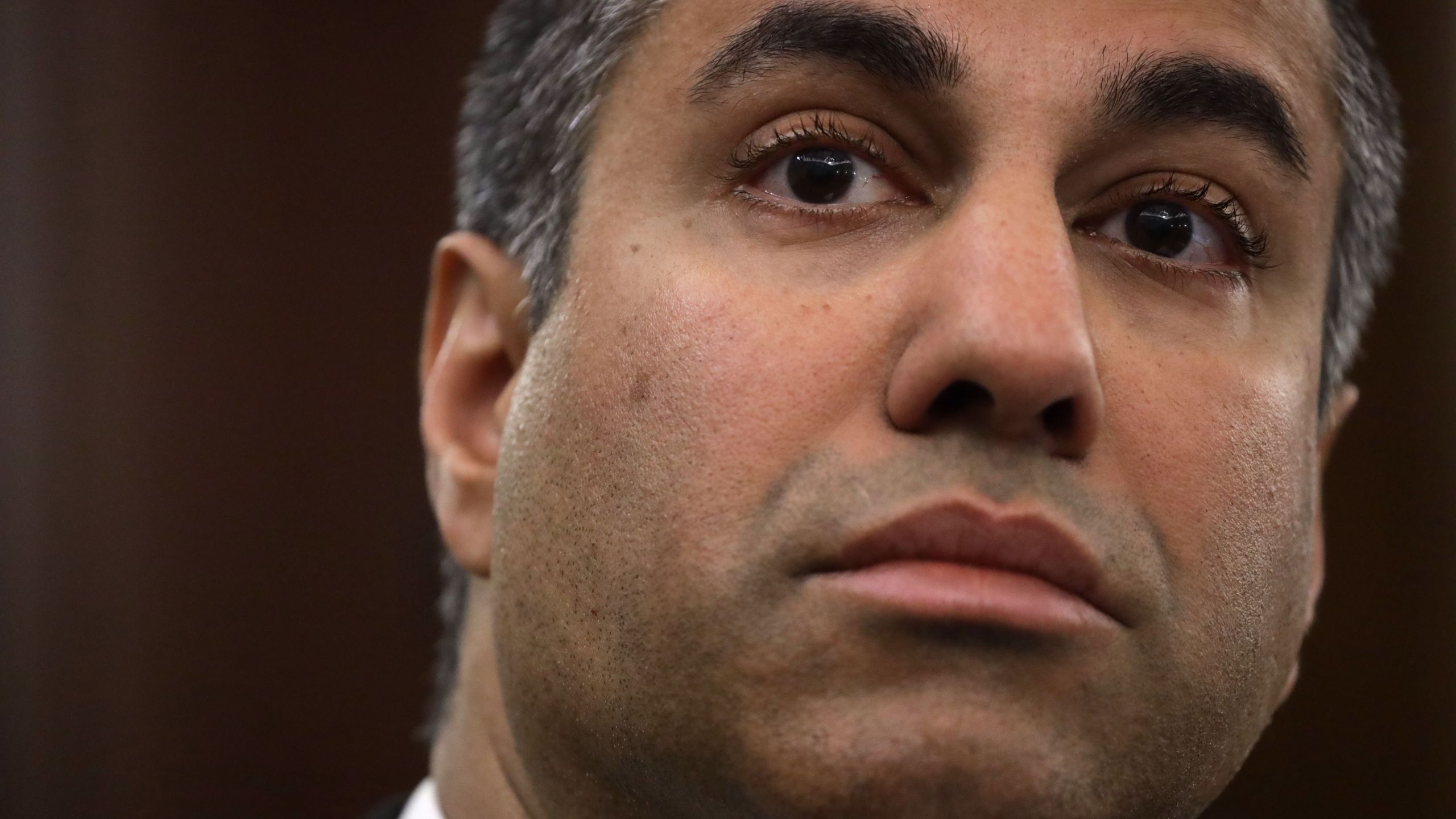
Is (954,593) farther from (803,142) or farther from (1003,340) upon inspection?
(803,142)

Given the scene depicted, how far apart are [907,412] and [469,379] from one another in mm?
697

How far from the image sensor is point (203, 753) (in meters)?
2.70

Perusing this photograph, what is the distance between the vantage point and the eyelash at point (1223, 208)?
1.42 metres

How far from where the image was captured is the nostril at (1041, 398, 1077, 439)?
1181 millimetres

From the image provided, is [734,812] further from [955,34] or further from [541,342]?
[955,34]

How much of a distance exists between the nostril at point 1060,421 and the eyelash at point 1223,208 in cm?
33

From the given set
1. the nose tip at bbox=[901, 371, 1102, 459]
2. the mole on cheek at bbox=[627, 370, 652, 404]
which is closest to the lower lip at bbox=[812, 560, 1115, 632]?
the nose tip at bbox=[901, 371, 1102, 459]

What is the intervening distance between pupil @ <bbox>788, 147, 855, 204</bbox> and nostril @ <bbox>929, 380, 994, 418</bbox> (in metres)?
0.31

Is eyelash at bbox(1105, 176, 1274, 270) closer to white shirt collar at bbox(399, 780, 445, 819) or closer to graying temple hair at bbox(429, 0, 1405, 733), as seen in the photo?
graying temple hair at bbox(429, 0, 1405, 733)

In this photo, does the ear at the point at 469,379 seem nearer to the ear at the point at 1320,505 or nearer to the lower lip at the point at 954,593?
the lower lip at the point at 954,593

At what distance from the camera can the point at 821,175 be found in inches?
54.8

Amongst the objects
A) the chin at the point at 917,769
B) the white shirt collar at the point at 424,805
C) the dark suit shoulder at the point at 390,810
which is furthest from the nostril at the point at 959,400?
the dark suit shoulder at the point at 390,810

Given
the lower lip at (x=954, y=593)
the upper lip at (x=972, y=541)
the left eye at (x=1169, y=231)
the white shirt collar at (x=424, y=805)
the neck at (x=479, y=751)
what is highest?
the left eye at (x=1169, y=231)

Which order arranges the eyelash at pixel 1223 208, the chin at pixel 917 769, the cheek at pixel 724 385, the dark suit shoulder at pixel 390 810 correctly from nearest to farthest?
the chin at pixel 917 769
the cheek at pixel 724 385
the eyelash at pixel 1223 208
the dark suit shoulder at pixel 390 810
